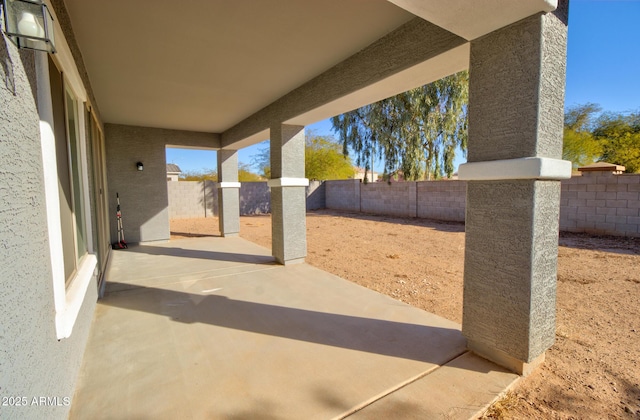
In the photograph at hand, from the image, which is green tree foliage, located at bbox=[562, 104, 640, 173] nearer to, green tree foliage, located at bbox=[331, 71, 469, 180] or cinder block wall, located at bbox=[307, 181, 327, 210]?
green tree foliage, located at bbox=[331, 71, 469, 180]

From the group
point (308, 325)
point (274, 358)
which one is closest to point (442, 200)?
point (308, 325)

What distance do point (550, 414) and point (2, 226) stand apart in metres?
2.92

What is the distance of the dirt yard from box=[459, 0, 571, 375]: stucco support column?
0.31 metres

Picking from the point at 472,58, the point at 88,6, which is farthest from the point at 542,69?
the point at 88,6

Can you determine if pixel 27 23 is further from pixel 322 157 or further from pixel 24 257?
pixel 322 157

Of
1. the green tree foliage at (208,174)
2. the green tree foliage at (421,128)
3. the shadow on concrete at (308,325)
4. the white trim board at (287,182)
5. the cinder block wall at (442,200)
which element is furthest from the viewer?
the green tree foliage at (208,174)

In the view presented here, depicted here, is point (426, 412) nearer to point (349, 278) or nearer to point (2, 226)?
point (2, 226)

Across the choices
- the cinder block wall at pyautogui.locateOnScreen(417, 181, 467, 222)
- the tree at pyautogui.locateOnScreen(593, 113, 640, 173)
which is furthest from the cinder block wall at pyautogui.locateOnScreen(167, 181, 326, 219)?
the tree at pyautogui.locateOnScreen(593, 113, 640, 173)

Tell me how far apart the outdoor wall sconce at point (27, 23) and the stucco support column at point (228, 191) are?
7.03 m

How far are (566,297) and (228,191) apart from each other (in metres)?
7.53

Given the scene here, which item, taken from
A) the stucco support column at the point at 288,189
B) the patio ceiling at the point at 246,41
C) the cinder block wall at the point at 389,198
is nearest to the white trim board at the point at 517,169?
the patio ceiling at the point at 246,41

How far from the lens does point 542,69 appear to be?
6.58 ft

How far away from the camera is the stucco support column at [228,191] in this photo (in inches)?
322

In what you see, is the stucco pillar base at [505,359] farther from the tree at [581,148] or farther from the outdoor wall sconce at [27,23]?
the tree at [581,148]
